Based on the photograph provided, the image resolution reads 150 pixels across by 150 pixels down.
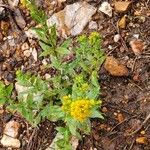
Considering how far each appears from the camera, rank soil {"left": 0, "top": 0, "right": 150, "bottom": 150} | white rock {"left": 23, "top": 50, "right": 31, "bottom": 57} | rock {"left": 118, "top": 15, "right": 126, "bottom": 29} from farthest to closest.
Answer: white rock {"left": 23, "top": 50, "right": 31, "bottom": 57} → rock {"left": 118, "top": 15, "right": 126, "bottom": 29} → soil {"left": 0, "top": 0, "right": 150, "bottom": 150}

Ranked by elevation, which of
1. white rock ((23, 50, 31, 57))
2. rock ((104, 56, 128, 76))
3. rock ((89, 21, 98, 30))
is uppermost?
rock ((89, 21, 98, 30))

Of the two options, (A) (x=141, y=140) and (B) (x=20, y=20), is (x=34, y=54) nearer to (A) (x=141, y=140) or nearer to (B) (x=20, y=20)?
(B) (x=20, y=20)

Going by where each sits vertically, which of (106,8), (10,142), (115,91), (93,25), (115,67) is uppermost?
(106,8)

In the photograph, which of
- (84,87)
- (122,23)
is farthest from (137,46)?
(84,87)

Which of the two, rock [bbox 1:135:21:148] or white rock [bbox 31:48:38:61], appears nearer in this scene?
rock [bbox 1:135:21:148]

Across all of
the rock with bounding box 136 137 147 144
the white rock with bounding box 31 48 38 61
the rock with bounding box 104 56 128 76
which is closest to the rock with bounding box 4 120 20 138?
the white rock with bounding box 31 48 38 61

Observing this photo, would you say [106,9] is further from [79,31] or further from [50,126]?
[50,126]

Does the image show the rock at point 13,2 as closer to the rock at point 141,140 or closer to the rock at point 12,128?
the rock at point 12,128

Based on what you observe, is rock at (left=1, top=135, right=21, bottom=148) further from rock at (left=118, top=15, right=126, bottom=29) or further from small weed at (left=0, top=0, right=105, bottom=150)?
rock at (left=118, top=15, right=126, bottom=29)
